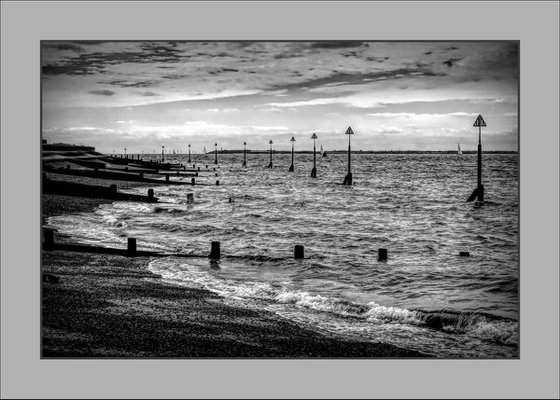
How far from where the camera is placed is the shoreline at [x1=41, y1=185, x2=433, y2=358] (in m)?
7.25

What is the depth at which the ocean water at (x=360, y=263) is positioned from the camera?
8703 millimetres

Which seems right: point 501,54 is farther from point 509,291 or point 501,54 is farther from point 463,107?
point 509,291

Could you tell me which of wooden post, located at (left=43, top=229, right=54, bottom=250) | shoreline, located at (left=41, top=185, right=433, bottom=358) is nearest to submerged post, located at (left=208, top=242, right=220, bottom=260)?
shoreline, located at (left=41, top=185, right=433, bottom=358)

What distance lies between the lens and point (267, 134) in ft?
34.8

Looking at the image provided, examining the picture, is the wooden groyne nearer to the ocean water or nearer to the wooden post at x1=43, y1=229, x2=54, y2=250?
the ocean water

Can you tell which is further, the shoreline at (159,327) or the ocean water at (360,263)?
the ocean water at (360,263)

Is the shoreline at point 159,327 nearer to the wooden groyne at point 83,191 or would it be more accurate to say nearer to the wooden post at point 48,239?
the wooden post at point 48,239

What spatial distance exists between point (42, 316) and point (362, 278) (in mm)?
6589

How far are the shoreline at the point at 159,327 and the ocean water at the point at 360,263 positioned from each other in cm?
55

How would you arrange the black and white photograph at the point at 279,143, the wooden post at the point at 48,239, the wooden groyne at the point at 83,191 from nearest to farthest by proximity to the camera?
the black and white photograph at the point at 279,143 < the wooden post at the point at 48,239 < the wooden groyne at the point at 83,191

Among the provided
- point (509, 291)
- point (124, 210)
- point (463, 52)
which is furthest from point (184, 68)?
point (124, 210)

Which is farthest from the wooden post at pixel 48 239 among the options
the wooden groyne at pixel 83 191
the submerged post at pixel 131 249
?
the wooden groyne at pixel 83 191

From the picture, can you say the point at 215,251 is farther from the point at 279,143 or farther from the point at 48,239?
the point at 279,143

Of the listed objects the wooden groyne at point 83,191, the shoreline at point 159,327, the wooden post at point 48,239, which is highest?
the wooden groyne at point 83,191
